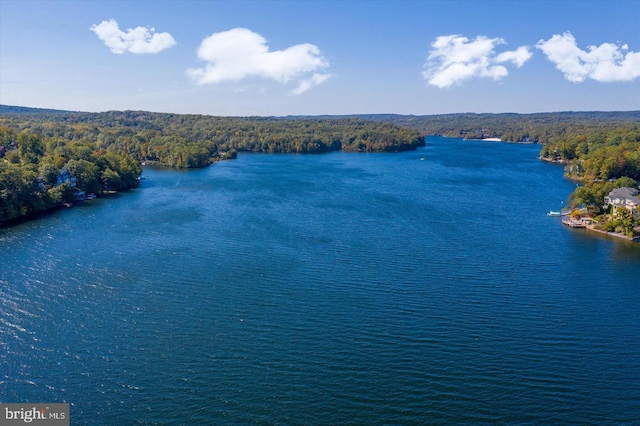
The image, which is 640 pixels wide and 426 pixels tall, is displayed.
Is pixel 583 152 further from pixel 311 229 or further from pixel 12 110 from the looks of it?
pixel 12 110

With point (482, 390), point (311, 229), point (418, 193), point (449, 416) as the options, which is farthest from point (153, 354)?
point (418, 193)

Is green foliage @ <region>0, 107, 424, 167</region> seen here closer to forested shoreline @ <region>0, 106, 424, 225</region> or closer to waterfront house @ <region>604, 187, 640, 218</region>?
forested shoreline @ <region>0, 106, 424, 225</region>

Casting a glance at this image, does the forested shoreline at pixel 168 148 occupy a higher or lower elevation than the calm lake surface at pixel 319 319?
higher

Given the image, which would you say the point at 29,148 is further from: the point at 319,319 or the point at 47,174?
the point at 319,319

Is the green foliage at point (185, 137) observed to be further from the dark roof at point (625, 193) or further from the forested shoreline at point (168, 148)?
the dark roof at point (625, 193)
